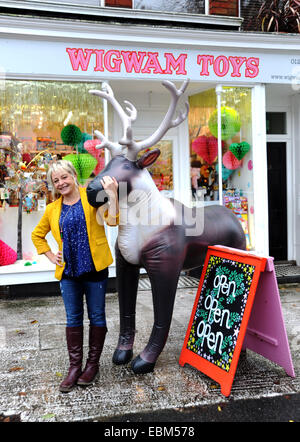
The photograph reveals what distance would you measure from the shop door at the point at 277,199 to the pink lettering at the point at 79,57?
3783mm

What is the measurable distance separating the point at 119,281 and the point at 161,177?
426 centimetres

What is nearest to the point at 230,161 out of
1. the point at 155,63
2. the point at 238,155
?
the point at 238,155

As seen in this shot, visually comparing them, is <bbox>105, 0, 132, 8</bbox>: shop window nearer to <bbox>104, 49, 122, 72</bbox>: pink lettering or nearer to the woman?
<bbox>104, 49, 122, 72</bbox>: pink lettering

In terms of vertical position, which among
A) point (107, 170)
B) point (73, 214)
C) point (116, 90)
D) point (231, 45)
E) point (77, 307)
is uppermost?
point (231, 45)

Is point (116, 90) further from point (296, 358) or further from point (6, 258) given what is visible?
point (296, 358)

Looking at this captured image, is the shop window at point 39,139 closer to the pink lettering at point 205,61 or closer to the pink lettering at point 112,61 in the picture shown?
the pink lettering at point 112,61

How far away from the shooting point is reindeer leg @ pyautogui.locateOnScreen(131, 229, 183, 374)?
3.40m

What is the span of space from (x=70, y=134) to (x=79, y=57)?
1160mm

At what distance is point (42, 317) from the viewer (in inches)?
207

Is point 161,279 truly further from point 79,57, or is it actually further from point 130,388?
point 79,57
